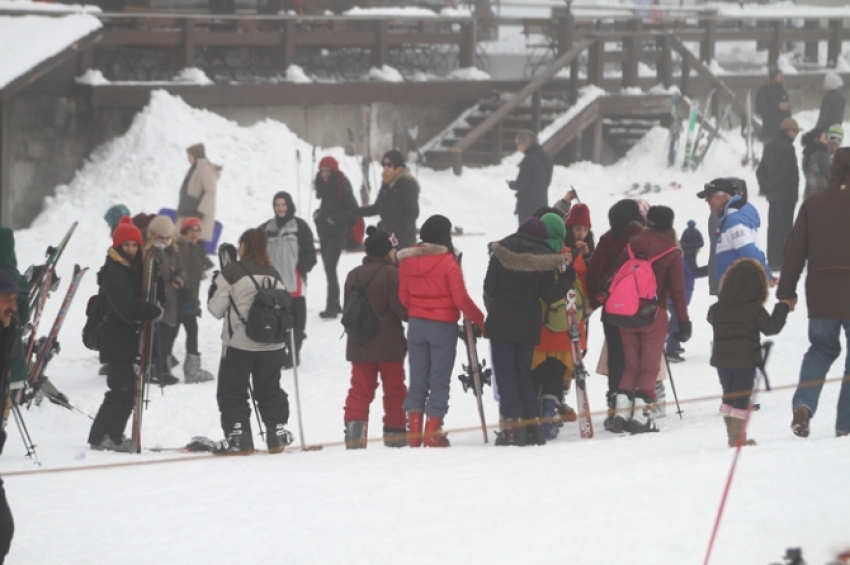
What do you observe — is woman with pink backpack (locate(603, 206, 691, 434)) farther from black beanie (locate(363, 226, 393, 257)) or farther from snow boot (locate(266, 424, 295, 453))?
snow boot (locate(266, 424, 295, 453))

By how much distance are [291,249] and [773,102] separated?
1232cm

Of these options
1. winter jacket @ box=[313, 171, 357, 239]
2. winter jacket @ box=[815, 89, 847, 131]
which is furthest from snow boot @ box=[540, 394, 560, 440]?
winter jacket @ box=[815, 89, 847, 131]

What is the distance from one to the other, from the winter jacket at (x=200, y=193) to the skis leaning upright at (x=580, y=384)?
7515 millimetres

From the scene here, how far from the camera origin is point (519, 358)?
9.05 metres

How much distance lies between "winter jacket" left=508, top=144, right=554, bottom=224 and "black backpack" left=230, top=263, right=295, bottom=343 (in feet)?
22.0

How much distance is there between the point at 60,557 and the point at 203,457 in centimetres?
270

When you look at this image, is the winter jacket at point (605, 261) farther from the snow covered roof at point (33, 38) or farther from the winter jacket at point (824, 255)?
the snow covered roof at point (33, 38)

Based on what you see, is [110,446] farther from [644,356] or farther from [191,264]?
[644,356]

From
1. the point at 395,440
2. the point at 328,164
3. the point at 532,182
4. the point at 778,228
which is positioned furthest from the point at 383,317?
the point at 778,228

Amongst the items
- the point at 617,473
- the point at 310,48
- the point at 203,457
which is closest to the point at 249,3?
the point at 310,48


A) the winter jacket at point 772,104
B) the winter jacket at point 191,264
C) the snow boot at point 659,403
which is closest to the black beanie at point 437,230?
the snow boot at point 659,403

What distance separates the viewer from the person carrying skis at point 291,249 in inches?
506

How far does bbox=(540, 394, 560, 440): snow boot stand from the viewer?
9359 millimetres

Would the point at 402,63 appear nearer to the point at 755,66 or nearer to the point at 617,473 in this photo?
the point at 755,66
